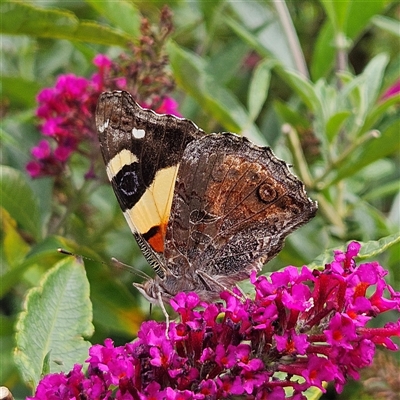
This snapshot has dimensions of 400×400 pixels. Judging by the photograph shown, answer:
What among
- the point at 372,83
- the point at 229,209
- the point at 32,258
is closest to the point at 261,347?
the point at 229,209

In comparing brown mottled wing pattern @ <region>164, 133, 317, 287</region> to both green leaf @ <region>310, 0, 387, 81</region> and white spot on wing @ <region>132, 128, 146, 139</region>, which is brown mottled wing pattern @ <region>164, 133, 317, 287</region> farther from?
green leaf @ <region>310, 0, 387, 81</region>

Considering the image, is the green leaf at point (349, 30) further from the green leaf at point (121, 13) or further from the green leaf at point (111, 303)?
the green leaf at point (111, 303)

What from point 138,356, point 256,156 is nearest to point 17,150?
point 256,156

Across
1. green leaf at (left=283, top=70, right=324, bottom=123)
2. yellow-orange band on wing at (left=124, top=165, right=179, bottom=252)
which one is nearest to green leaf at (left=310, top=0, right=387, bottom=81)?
green leaf at (left=283, top=70, right=324, bottom=123)

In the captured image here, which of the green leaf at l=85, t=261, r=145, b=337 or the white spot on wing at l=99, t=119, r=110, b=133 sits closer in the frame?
the white spot on wing at l=99, t=119, r=110, b=133

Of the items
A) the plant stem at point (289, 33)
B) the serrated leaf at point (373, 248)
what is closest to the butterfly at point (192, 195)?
the serrated leaf at point (373, 248)

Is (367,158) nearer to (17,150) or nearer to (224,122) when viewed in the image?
(224,122)

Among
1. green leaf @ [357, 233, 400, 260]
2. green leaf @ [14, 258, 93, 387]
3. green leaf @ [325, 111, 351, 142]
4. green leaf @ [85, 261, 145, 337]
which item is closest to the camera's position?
green leaf @ [357, 233, 400, 260]
